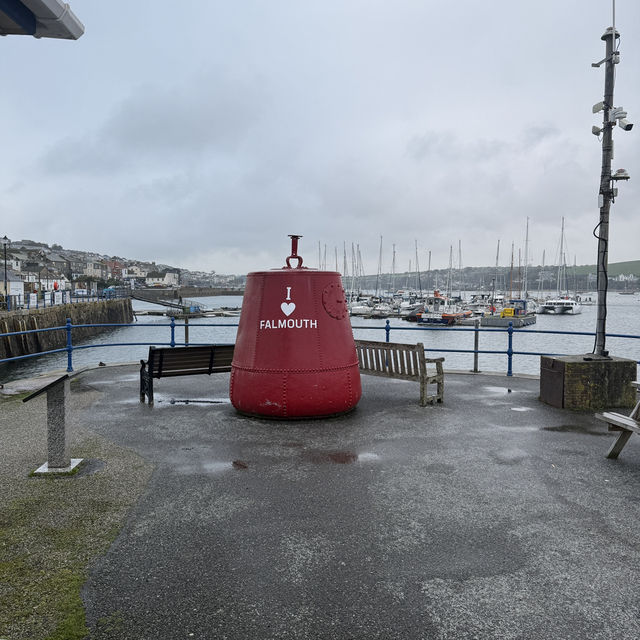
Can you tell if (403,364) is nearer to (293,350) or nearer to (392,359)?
(392,359)

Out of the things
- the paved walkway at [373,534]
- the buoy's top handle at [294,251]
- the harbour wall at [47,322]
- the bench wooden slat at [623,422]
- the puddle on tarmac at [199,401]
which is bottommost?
the harbour wall at [47,322]

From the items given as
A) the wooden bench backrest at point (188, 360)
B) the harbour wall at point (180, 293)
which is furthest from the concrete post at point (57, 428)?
the harbour wall at point (180, 293)

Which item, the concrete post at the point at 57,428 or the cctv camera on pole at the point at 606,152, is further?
the cctv camera on pole at the point at 606,152

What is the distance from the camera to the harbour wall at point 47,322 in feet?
121

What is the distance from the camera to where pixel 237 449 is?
5.96 metres

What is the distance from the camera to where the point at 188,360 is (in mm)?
8602

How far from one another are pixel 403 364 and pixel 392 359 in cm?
23

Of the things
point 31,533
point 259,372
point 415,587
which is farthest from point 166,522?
point 259,372

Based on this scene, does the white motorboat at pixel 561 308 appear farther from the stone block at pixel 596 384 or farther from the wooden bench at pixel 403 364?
the wooden bench at pixel 403 364

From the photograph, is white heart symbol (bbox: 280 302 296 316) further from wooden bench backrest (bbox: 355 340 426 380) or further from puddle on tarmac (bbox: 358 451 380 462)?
puddle on tarmac (bbox: 358 451 380 462)

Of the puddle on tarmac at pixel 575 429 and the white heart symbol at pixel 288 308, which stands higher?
the white heart symbol at pixel 288 308

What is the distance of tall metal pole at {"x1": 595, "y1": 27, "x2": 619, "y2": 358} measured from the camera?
304 inches

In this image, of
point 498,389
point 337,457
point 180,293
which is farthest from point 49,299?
point 180,293

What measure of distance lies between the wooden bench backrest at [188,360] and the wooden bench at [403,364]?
2302 mm
